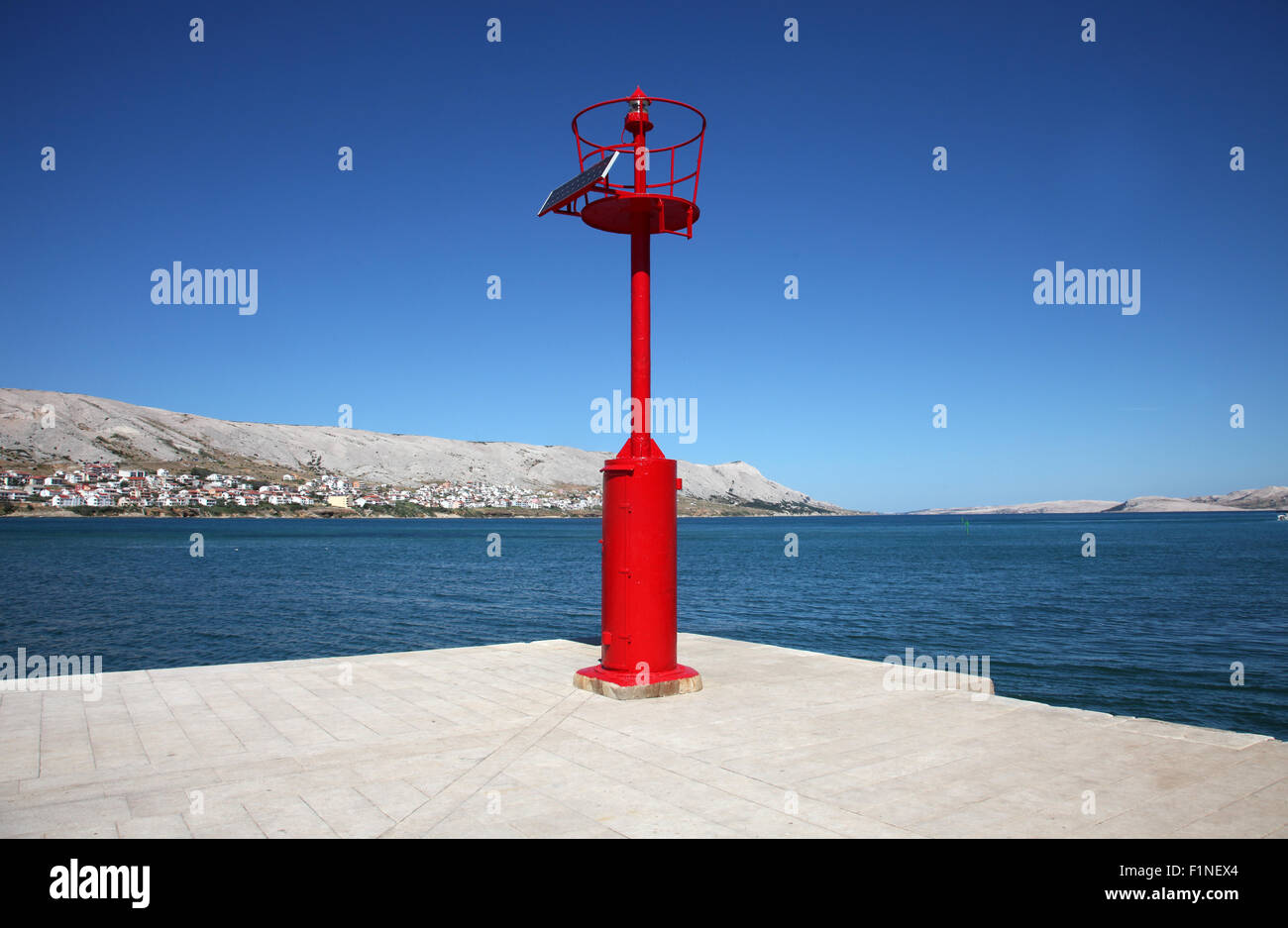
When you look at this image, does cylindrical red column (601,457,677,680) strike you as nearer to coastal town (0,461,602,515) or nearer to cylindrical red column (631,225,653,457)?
cylindrical red column (631,225,653,457)

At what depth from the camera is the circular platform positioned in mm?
9867

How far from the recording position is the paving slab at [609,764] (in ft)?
18.1

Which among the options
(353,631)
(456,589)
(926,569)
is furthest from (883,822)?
(926,569)

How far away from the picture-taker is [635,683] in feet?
30.8

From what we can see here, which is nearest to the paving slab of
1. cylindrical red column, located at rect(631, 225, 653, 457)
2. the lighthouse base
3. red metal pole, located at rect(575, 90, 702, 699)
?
the lighthouse base

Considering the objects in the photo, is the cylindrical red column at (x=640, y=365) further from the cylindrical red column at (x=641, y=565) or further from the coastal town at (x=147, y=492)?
the coastal town at (x=147, y=492)

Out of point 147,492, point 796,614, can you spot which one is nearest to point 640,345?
point 796,614

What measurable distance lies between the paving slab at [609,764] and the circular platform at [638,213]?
5.64m

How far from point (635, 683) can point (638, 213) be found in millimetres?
5542

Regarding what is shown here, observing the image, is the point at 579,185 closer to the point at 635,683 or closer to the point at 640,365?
the point at 640,365

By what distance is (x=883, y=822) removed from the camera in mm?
5457
